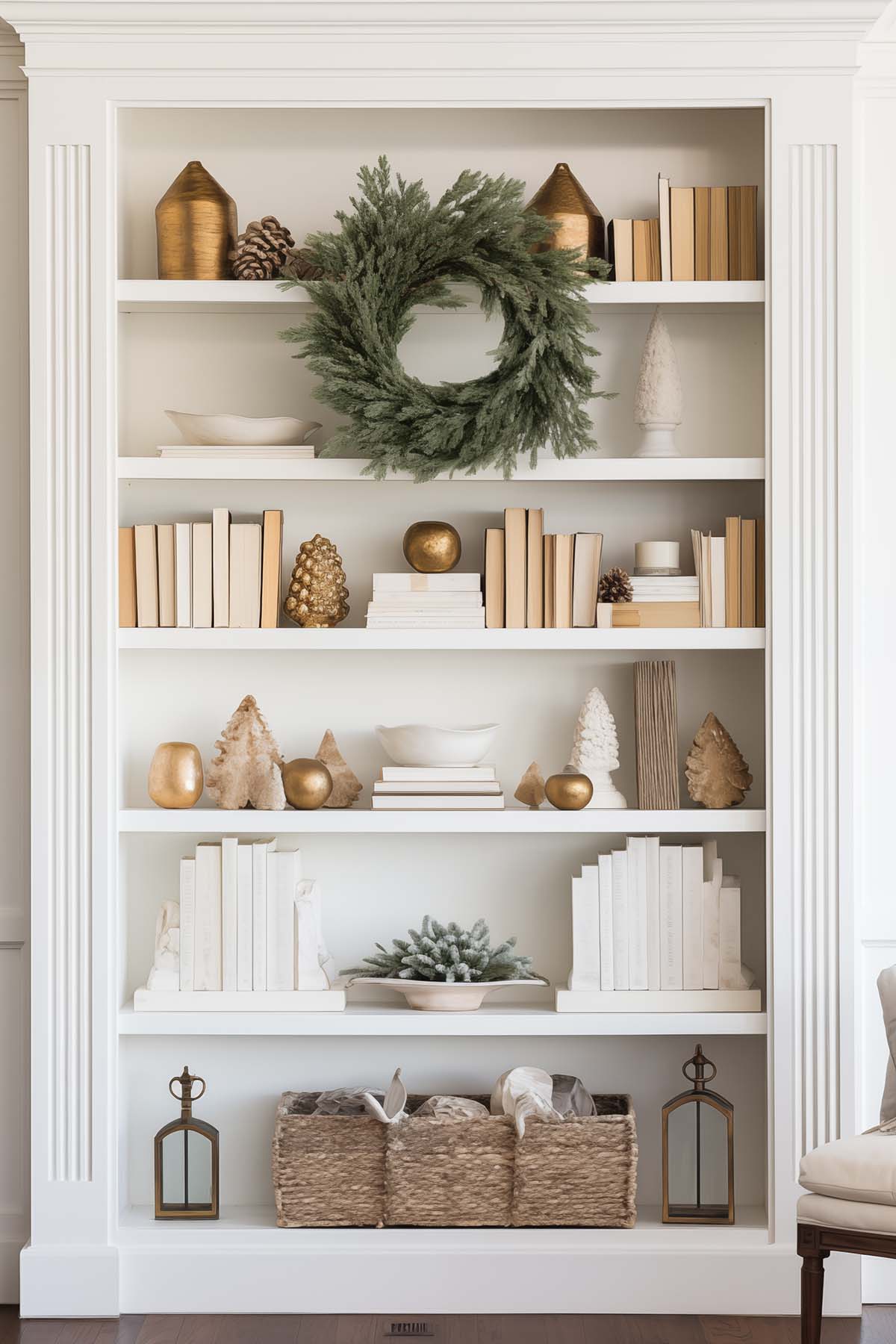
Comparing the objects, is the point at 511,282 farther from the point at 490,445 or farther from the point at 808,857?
the point at 808,857

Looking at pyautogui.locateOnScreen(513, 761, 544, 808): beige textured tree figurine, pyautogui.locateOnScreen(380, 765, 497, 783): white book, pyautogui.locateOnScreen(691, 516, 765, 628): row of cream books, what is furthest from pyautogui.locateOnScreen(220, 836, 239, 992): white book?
pyautogui.locateOnScreen(691, 516, 765, 628): row of cream books

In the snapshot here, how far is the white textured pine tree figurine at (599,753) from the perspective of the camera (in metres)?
2.61

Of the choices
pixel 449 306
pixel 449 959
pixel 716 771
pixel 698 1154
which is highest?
pixel 449 306

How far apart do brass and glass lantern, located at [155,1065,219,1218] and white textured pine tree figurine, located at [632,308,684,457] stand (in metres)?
1.70

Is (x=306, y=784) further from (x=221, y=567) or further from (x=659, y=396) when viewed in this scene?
(x=659, y=396)

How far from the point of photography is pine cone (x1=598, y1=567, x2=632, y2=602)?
2586mm

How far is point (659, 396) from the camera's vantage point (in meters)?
2.59

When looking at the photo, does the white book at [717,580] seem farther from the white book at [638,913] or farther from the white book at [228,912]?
the white book at [228,912]

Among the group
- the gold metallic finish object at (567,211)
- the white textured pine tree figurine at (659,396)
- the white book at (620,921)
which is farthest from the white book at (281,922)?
the gold metallic finish object at (567,211)

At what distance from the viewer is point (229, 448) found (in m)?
2.57

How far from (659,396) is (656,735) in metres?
0.74

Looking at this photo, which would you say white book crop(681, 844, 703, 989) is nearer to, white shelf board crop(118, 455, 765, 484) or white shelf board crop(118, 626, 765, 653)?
white shelf board crop(118, 626, 765, 653)

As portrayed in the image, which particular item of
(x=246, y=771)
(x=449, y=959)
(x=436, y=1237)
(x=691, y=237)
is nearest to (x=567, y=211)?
(x=691, y=237)

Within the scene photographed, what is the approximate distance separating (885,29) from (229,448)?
1693 millimetres
